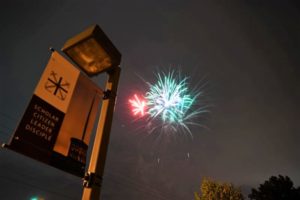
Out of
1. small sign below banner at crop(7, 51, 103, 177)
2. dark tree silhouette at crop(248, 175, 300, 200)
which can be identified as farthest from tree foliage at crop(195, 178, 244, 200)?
small sign below banner at crop(7, 51, 103, 177)

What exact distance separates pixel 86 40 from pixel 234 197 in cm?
3549

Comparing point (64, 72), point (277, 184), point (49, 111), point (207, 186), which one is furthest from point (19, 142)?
point (277, 184)

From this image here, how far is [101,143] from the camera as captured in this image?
3137 millimetres

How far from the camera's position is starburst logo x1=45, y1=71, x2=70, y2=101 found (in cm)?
331

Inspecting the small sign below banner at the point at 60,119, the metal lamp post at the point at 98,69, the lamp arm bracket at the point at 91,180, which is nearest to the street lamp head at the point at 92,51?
the metal lamp post at the point at 98,69

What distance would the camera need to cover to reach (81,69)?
12.4ft

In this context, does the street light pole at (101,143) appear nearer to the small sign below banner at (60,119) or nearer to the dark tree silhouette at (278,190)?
the small sign below banner at (60,119)

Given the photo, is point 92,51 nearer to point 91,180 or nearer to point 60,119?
point 60,119

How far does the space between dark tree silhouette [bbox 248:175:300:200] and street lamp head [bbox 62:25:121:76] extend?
41.4m

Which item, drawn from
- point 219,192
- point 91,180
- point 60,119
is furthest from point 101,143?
point 219,192

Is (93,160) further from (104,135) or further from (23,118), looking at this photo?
(23,118)

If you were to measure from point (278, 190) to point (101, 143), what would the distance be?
41.7 meters

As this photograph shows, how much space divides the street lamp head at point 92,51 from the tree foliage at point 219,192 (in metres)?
33.7

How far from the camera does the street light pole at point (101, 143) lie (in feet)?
9.22
